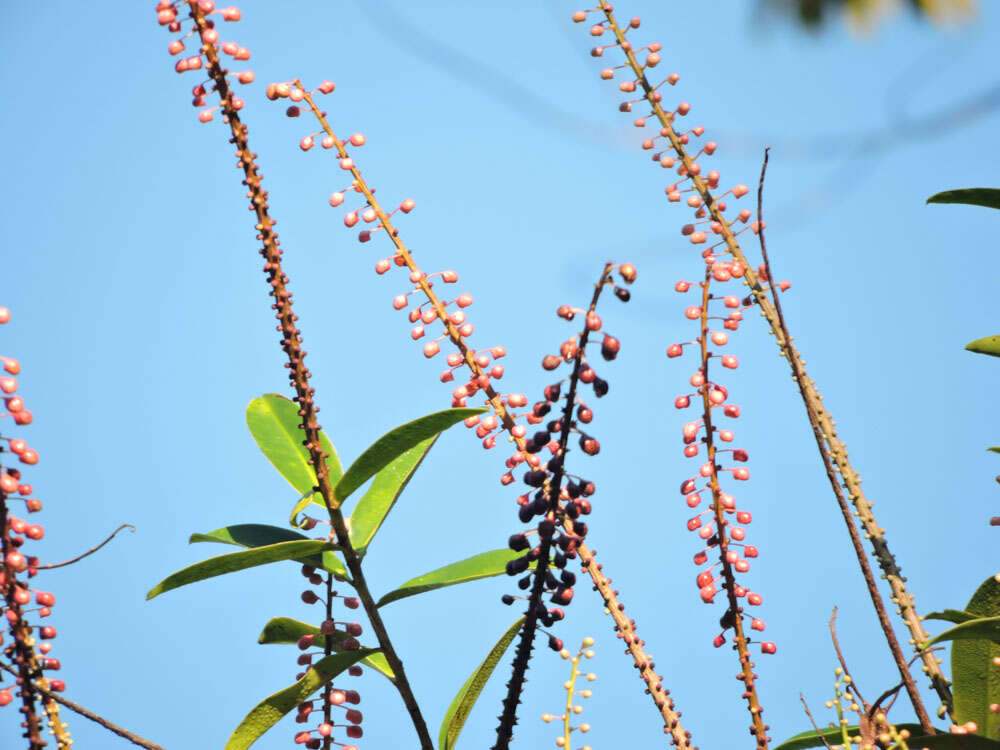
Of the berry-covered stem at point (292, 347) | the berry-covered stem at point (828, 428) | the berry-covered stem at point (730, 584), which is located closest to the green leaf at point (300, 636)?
the berry-covered stem at point (292, 347)

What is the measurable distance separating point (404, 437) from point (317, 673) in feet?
0.74

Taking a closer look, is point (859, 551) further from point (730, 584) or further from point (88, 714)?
point (88, 714)

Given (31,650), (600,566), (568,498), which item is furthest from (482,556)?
Answer: (31,650)

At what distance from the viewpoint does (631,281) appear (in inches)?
26.7

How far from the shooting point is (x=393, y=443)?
89cm

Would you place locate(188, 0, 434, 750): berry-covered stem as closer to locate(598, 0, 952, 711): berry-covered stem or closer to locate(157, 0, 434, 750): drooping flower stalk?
locate(157, 0, 434, 750): drooping flower stalk

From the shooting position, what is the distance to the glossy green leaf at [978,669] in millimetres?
935

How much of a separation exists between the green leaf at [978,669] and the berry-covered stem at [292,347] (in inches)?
18.6

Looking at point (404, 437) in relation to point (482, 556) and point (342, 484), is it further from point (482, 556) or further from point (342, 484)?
point (482, 556)

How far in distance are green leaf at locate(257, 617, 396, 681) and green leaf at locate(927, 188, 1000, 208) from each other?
0.67 m

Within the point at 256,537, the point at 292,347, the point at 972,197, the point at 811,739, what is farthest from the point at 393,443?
the point at 972,197

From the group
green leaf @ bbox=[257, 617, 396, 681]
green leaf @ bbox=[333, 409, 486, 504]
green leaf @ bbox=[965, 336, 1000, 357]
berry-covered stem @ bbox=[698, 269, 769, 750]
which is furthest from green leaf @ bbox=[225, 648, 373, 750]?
green leaf @ bbox=[965, 336, 1000, 357]

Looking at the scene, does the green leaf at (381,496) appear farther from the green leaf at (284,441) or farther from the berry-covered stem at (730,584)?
the berry-covered stem at (730,584)

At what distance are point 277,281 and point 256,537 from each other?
0.32 m
